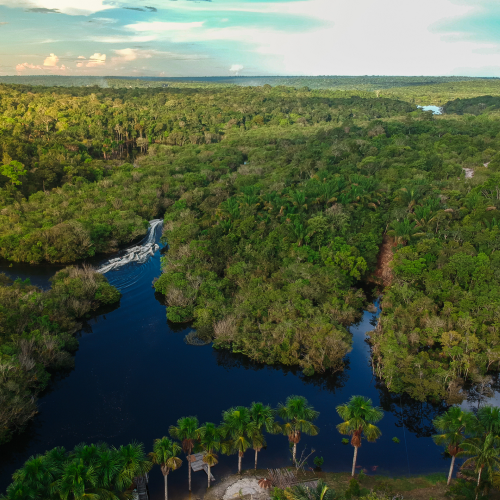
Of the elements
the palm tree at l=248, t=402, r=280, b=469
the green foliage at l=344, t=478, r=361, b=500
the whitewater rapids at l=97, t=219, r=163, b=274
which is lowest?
the green foliage at l=344, t=478, r=361, b=500

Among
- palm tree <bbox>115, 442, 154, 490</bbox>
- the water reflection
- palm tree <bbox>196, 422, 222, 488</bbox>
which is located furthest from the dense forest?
palm tree <bbox>115, 442, 154, 490</bbox>

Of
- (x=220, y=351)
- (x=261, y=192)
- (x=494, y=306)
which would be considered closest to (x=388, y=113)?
(x=261, y=192)

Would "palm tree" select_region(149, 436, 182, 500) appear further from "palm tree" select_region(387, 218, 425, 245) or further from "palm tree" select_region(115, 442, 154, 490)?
"palm tree" select_region(387, 218, 425, 245)

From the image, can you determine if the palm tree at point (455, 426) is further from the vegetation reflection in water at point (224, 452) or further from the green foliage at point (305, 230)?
the green foliage at point (305, 230)

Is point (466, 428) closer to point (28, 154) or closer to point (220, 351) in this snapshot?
point (220, 351)

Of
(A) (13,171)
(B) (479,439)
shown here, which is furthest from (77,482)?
(A) (13,171)

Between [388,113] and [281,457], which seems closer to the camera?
[281,457]
